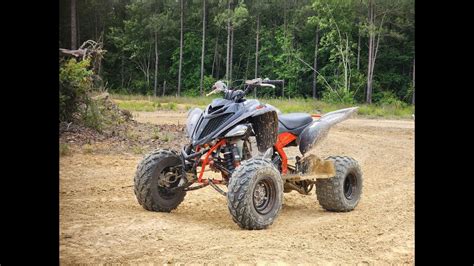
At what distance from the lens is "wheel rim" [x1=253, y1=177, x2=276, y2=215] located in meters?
3.87

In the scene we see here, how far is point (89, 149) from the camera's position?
468 centimetres

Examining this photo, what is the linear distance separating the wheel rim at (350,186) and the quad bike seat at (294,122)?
0.44 meters

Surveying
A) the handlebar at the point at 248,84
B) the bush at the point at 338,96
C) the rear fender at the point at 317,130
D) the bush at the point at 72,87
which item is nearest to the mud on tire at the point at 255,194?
the handlebar at the point at 248,84

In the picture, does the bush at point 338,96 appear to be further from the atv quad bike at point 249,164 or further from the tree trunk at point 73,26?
the tree trunk at point 73,26

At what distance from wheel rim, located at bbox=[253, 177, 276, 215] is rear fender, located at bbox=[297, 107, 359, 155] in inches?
21.3

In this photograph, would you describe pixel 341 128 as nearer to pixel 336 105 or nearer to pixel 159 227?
pixel 336 105

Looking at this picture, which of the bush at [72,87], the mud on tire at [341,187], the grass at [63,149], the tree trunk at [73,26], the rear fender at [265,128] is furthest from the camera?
the mud on tire at [341,187]

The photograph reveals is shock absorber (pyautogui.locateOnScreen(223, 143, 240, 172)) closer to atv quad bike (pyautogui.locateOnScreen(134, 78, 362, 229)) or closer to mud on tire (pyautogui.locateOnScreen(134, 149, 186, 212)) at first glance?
atv quad bike (pyautogui.locateOnScreen(134, 78, 362, 229))

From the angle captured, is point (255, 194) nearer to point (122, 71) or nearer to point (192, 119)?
point (192, 119)

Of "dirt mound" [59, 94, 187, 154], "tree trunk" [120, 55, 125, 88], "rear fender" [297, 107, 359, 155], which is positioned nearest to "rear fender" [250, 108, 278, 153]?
"rear fender" [297, 107, 359, 155]

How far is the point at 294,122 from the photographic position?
4.42 meters

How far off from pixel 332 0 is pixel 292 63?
1.45 ft

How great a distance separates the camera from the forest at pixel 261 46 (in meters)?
3.92
